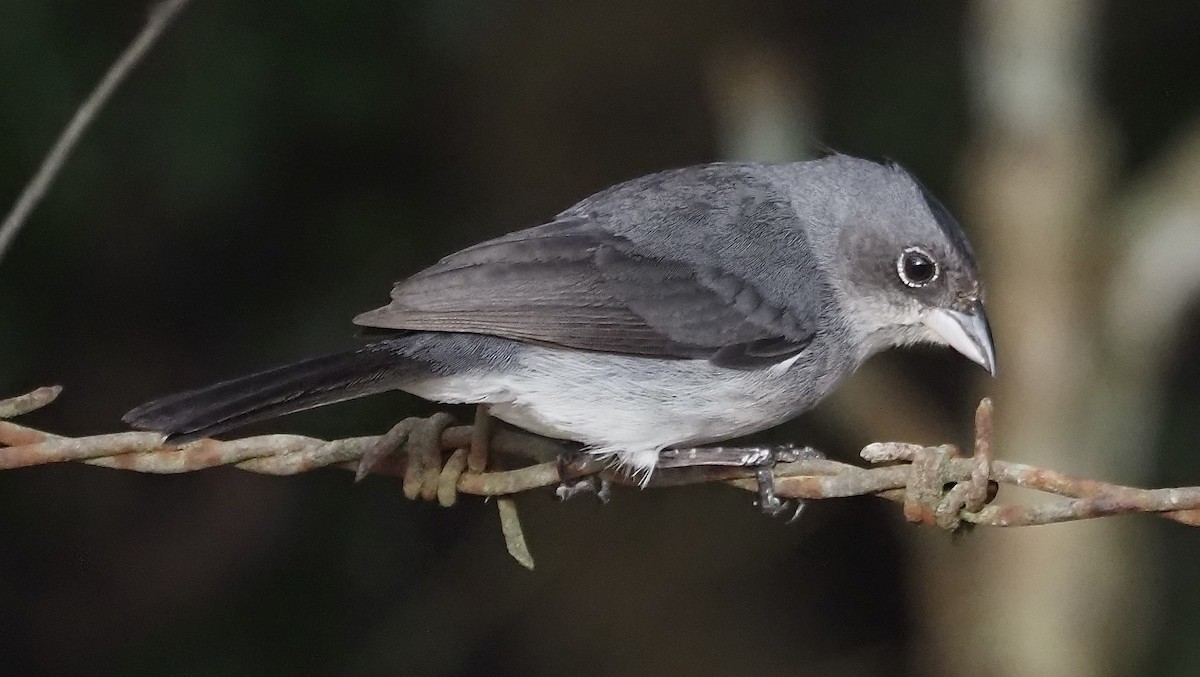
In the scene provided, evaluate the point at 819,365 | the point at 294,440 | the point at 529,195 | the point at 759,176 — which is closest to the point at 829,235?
the point at 759,176

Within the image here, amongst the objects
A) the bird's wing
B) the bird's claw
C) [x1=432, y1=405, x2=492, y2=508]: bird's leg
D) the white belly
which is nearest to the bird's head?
the bird's wing

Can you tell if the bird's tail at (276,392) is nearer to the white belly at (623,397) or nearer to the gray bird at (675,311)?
the gray bird at (675,311)

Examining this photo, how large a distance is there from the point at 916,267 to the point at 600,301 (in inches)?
37.5

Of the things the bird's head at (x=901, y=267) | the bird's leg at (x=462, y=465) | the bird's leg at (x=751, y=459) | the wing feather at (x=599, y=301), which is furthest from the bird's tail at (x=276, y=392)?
the bird's head at (x=901, y=267)

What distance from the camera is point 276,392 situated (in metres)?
2.64

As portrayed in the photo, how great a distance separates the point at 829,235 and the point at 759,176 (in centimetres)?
28

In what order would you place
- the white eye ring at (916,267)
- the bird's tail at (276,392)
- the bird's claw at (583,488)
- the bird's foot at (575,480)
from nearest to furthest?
the bird's tail at (276,392) < the bird's foot at (575,480) < the bird's claw at (583,488) < the white eye ring at (916,267)

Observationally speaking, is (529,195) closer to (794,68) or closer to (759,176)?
(794,68)

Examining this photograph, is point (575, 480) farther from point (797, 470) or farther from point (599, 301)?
point (797, 470)

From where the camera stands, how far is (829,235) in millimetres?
3664

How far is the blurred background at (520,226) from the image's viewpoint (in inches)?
172

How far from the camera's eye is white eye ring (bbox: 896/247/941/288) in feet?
11.4

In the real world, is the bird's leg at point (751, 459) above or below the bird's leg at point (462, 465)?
below

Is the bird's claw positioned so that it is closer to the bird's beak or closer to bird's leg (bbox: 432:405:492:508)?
bird's leg (bbox: 432:405:492:508)
